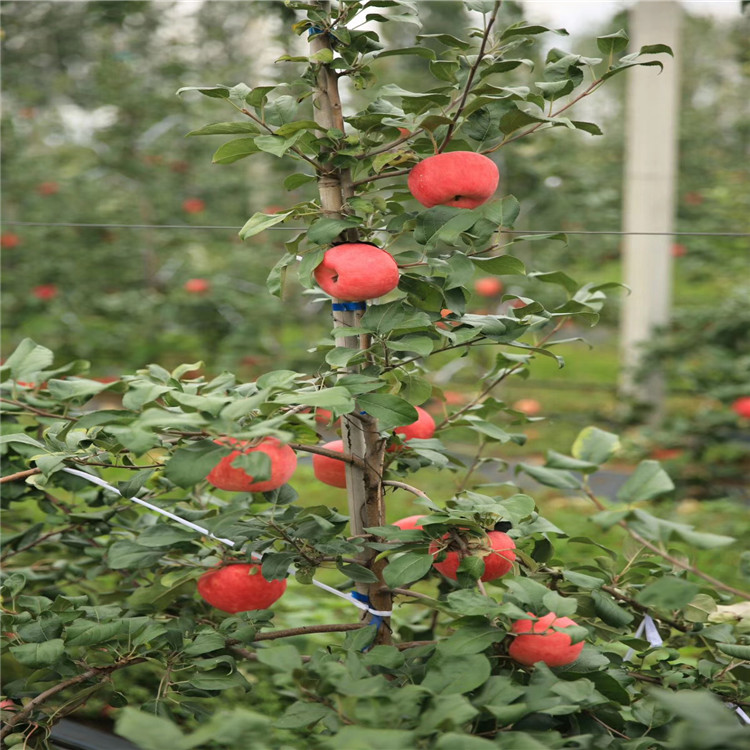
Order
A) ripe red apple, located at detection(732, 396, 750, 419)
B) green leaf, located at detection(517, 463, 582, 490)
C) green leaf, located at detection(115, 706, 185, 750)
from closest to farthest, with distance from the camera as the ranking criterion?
1. green leaf, located at detection(115, 706, 185, 750)
2. green leaf, located at detection(517, 463, 582, 490)
3. ripe red apple, located at detection(732, 396, 750, 419)

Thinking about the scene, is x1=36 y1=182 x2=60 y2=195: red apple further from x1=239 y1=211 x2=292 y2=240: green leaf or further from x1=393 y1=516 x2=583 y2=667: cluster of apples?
x1=393 y1=516 x2=583 y2=667: cluster of apples

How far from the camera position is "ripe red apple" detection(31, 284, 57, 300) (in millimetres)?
4164

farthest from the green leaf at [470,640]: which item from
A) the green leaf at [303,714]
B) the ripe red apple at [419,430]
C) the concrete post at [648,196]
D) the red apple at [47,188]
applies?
the red apple at [47,188]

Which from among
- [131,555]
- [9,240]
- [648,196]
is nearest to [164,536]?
[131,555]

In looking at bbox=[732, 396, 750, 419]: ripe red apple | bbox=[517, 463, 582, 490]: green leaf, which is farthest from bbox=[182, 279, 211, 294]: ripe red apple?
bbox=[517, 463, 582, 490]: green leaf

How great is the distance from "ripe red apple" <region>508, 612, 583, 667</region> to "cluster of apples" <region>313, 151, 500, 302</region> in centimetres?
36

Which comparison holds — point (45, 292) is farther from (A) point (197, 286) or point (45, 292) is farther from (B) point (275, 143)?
(B) point (275, 143)

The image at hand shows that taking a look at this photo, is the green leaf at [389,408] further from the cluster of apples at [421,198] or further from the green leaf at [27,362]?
the green leaf at [27,362]

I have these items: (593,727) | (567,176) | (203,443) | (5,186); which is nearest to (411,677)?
(593,727)

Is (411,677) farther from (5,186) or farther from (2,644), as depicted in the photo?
(5,186)

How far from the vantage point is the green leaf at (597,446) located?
771 mm

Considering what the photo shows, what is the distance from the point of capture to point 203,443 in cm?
71

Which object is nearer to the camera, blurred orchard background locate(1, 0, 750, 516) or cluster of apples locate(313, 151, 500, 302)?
cluster of apples locate(313, 151, 500, 302)

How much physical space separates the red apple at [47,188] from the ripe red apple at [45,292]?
0.57m
